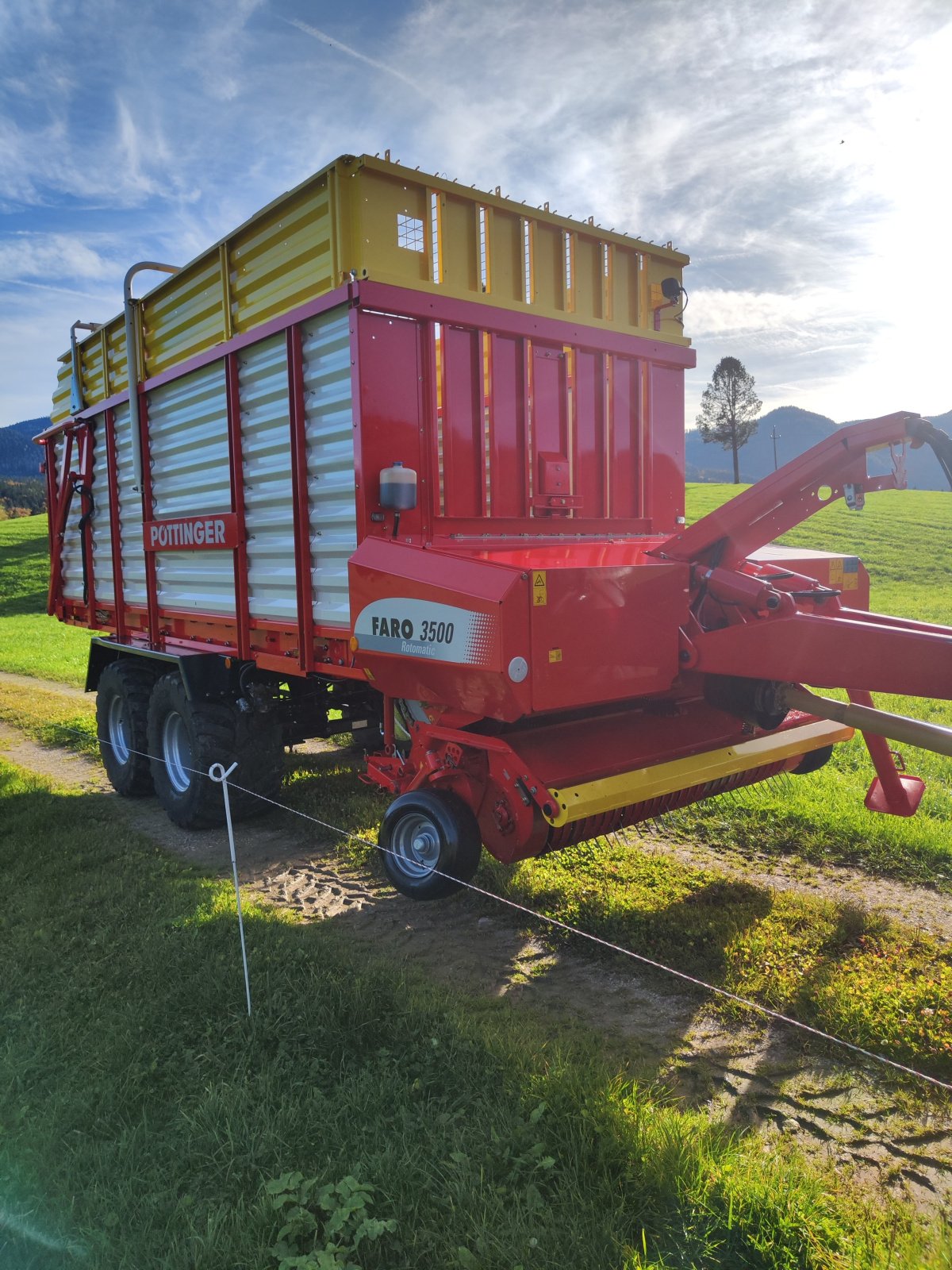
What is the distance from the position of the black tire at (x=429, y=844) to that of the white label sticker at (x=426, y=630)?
66 cm

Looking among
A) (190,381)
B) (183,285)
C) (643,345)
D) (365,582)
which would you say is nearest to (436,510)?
(365,582)

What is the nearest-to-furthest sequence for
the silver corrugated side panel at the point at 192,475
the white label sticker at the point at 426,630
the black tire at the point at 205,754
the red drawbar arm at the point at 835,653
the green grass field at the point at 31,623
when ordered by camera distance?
1. the red drawbar arm at the point at 835,653
2. the white label sticker at the point at 426,630
3. the silver corrugated side panel at the point at 192,475
4. the black tire at the point at 205,754
5. the green grass field at the point at 31,623

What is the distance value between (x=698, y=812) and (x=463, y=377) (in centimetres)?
309

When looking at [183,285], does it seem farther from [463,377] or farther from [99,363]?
[463,377]

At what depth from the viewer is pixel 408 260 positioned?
4.33 meters

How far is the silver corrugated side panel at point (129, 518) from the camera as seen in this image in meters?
6.54

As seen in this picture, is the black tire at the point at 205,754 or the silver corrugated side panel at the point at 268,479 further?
the black tire at the point at 205,754

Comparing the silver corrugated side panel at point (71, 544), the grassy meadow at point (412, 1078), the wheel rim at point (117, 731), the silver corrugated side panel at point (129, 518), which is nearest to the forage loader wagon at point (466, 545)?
the silver corrugated side panel at point (129, 518)

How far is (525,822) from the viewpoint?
3.60 m

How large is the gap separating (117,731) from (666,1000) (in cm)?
501

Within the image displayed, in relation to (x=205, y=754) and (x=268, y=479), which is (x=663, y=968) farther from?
(x=205, y=754)

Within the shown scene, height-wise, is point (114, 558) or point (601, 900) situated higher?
point (114, 558)

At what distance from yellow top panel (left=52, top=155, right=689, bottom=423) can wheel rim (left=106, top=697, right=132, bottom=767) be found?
8.56ft

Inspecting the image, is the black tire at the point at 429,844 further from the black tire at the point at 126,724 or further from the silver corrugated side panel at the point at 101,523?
the silver corrugated side panel at the point at 101,523
